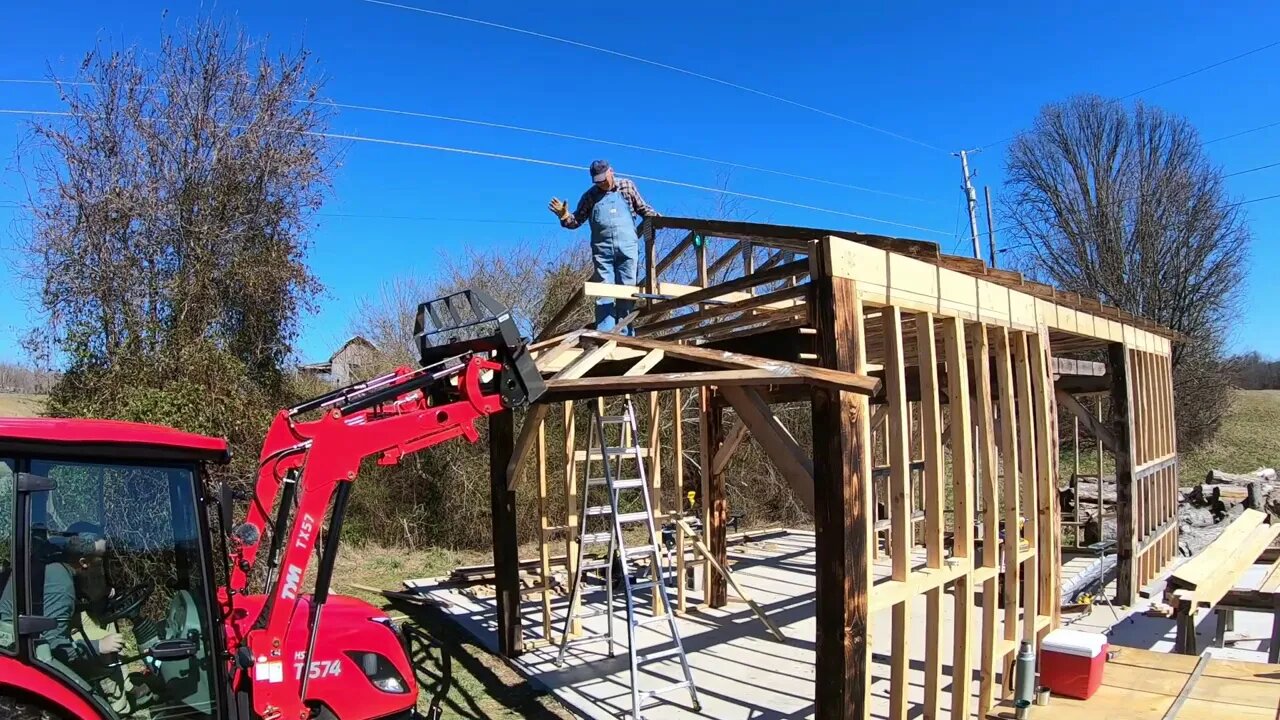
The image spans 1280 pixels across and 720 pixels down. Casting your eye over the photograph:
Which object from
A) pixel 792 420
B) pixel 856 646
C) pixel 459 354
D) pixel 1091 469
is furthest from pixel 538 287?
pixel 1091 469

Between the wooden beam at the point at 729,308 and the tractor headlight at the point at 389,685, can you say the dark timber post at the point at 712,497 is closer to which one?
the wooden beam at the point at 729,308

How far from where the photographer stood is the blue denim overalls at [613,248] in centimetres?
727

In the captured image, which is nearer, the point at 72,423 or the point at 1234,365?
the point at 72,423

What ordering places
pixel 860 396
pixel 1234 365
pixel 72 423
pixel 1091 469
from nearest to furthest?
pixel 72 423
pixel 860 396
pixel 1091 469
pixel 1234 365

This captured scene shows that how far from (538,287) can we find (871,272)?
443 inches

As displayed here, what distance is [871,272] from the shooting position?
3.96m

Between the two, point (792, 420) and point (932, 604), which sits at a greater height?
point (792, 420)

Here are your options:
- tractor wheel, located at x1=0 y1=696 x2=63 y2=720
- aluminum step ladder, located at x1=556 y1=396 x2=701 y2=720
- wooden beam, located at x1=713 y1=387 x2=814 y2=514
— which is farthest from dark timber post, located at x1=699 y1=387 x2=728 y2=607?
tractor wheel, located at x1=0 y1=696 x2=63 y2=720

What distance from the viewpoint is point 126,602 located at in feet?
9.97

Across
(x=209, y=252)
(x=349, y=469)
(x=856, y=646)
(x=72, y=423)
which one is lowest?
(x=856, y=646)

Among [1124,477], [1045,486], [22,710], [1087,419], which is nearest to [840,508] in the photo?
[1045,486]

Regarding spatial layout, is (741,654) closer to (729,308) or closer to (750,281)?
(729,308)

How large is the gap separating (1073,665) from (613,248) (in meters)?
5.03

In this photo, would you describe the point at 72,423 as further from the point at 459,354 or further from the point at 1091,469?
the point at 1091,469
